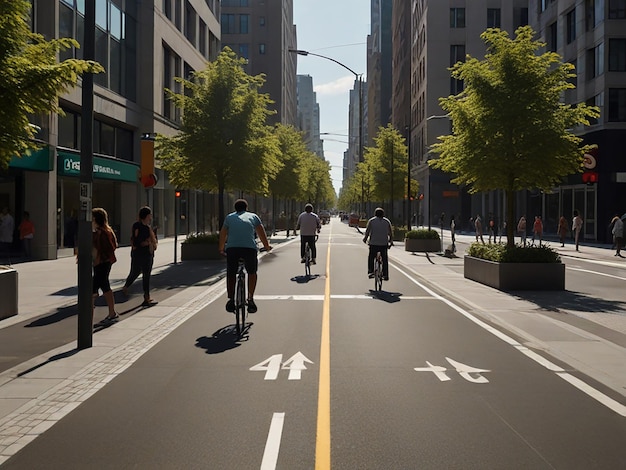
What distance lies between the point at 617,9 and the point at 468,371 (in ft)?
123

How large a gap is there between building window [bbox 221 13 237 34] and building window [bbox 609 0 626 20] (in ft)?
201

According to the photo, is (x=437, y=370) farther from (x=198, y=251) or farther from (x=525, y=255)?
(x=198, y=251)

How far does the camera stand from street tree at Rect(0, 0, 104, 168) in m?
8.51

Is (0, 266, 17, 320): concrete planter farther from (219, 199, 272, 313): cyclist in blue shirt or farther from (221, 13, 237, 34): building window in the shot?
(221, 13, 237, 34): building window

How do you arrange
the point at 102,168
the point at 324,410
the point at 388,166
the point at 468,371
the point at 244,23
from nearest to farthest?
1. the point at 324,410
2. the point at 468,371
3. the point at 102,168
4. the point at 388,166
5. the point at 244,23

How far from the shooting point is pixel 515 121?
17.3 meters

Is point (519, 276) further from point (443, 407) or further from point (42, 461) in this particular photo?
point (42, 461)

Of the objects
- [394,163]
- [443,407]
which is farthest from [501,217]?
[443,407]

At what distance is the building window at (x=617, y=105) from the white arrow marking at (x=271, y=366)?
36071 millimetres

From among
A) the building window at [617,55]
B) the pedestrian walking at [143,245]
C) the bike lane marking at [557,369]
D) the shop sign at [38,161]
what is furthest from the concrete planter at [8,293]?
the building window at [617,55]

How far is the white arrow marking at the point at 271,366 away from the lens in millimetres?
7188

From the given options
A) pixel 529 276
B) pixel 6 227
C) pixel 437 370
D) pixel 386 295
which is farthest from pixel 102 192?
pixel 437 370

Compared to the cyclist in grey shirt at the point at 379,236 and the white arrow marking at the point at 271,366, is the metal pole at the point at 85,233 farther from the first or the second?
the cyclist in grey shirt at the point at 379,236

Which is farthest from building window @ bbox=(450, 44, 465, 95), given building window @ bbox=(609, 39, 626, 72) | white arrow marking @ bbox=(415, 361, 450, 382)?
white arrow marking @ bbox=(415, 361, 450, 382)
